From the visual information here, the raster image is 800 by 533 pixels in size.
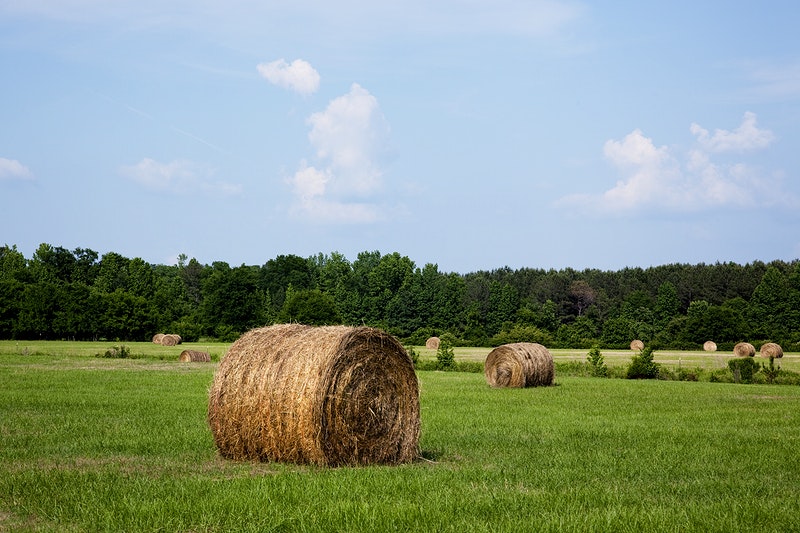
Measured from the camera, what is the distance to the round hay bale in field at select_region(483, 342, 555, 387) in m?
31.2

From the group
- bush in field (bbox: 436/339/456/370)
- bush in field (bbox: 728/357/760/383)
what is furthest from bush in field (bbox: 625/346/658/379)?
bush in field (bbox: 436/339/456/370)

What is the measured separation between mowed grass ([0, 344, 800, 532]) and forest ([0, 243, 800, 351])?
53.7m

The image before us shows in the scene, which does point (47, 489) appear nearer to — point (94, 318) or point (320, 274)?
point (94, 318)

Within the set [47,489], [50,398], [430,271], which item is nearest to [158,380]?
[50,398]

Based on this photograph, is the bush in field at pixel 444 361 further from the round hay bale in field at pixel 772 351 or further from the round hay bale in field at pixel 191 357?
the round hay bale in field at pixel 772 351

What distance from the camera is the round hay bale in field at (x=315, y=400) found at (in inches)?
493

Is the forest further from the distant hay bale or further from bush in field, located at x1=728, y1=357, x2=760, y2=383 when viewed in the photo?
bush in field, located at x1=728, y1=357, x2=760, y2=383

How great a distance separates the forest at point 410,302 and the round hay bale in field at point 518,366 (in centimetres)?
4002

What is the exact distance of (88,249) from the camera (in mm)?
133500

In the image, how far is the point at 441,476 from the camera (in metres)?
11.2

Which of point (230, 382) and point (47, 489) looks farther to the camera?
point (230, 382)

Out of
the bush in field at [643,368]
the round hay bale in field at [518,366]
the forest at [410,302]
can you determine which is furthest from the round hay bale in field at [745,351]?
the round hay bale in field at [518,366]

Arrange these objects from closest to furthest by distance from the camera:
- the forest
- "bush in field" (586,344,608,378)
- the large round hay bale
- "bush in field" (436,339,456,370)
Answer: "bush in field" (586,344,608,378), "bush in field" (436,339,456,370), the large round hay bale, the forest

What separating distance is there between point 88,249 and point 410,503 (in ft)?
438
